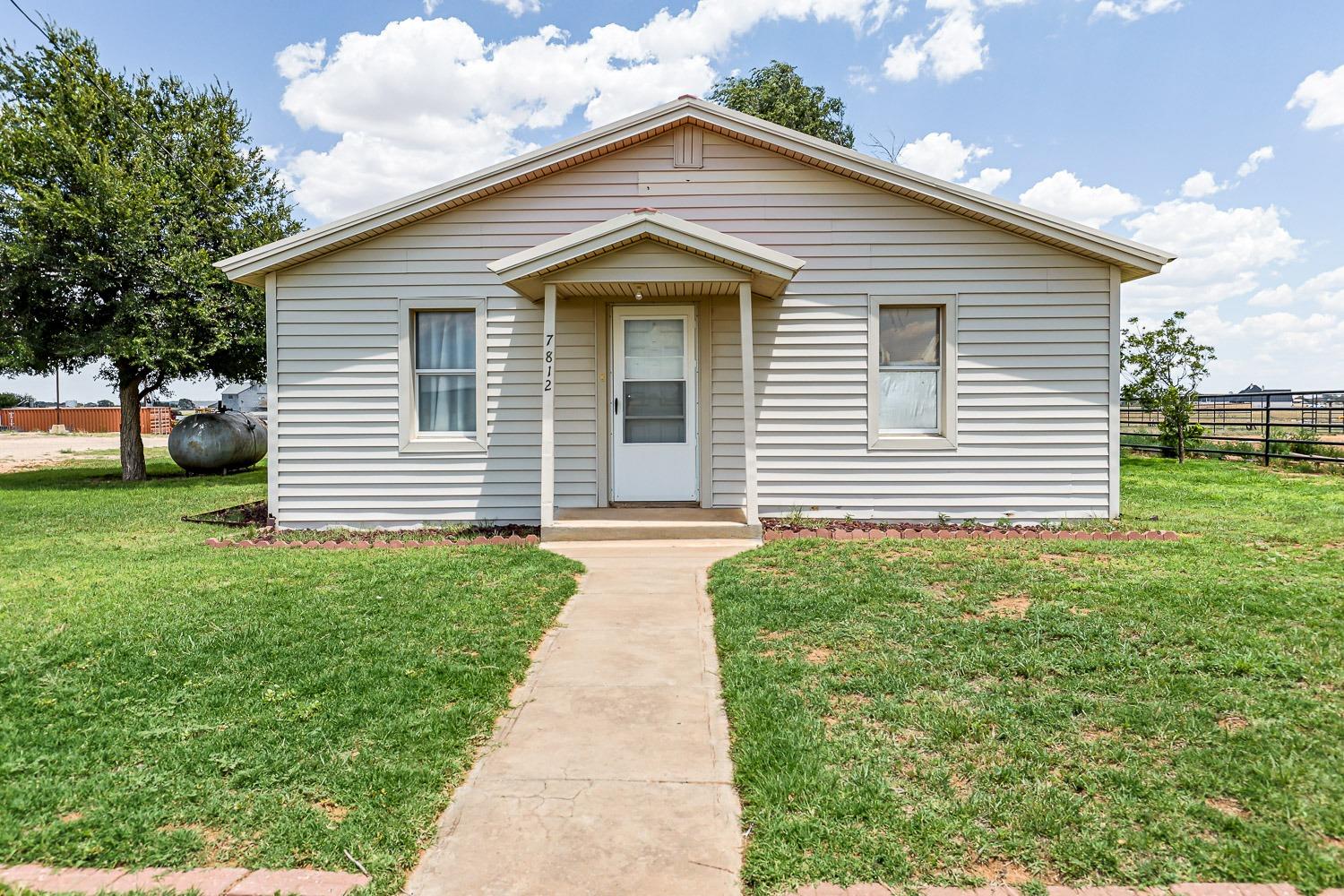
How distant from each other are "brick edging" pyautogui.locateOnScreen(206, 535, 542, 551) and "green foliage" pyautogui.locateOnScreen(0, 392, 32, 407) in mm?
55334

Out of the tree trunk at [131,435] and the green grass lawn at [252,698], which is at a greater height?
the tree trunk at [131,435]

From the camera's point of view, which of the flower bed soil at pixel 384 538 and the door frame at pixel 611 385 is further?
the door frame at pixel 611 385

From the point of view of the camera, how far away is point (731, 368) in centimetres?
850

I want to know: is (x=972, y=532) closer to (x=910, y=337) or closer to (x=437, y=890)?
(x=910, y=337)

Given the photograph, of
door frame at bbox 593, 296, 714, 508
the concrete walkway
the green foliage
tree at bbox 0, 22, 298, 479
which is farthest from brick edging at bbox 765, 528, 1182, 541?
the green foliage

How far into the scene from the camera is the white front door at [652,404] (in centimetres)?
852

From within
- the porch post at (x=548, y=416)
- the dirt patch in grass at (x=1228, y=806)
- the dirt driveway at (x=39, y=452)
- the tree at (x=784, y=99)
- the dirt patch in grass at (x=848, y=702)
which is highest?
the tree at (x=784, y=99)

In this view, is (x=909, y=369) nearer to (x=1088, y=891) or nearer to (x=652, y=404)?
(x=652, y=404)

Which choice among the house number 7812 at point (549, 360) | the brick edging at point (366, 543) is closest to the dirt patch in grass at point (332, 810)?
the brick edging at point (366, 543)

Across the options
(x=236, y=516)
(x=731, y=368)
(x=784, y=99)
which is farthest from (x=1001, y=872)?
(x=784, y=99)

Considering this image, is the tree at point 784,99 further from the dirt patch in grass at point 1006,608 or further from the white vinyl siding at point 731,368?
the dirt patch in grass at point 1006,608

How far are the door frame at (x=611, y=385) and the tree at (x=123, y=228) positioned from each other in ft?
31.2

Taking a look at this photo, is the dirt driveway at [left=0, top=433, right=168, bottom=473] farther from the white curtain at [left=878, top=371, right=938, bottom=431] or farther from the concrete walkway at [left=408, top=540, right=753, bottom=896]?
the concrete walkway at [left=408, top=540, right=753, bottom=896]

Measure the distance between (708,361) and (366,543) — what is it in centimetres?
406
